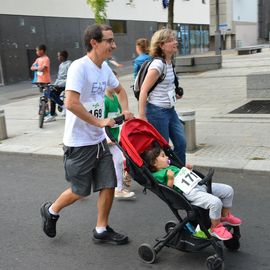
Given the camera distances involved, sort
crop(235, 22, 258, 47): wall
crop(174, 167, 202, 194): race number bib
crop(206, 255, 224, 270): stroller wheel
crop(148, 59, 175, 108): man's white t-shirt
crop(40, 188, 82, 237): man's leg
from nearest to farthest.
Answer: crop(206, 255, 224, 270): stroller wheel < crop(174, 167, 202, 194): race number bib < crop(40, 188, 82, 237): man's leg < crop(148, 59, 175, 108): man's white t-shirt < crop(235, 22, 258, 47): wall

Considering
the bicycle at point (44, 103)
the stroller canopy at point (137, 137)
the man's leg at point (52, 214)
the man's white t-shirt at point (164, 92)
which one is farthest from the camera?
the bicycle at point (44, 103)

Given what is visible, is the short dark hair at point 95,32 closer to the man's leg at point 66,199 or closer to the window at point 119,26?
the man's leg at point 66,199

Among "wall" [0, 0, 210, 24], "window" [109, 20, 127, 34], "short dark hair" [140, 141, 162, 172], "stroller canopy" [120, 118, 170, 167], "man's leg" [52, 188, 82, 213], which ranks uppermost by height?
"wall" [0, 0, 210, 24]

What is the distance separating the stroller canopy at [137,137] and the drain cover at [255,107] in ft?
20.6

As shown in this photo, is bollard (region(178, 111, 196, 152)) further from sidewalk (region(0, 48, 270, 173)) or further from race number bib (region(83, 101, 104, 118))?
race number bib (region(83, 101, 104, 118))

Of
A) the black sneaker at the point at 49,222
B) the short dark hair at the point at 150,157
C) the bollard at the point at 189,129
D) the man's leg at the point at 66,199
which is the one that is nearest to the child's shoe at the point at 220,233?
the short dark hair at the point at 150,157

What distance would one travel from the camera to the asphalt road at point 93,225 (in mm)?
3744

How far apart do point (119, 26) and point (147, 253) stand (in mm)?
30871

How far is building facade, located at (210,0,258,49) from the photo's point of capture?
50.2 meters

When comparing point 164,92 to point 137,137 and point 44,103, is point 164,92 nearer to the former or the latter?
point 137,137

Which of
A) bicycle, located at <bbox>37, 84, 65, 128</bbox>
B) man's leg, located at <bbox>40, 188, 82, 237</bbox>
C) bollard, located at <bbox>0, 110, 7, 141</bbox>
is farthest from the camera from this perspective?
bicycle, located at <bbox>37, 84, 65, 128</bbox>

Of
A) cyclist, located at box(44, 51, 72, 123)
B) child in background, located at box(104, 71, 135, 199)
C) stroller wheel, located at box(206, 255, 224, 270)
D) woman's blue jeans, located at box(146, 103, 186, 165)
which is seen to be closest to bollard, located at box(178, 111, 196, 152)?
woman's blue jeans, located at box(146, 103, 186, 165)

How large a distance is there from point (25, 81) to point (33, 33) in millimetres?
2739

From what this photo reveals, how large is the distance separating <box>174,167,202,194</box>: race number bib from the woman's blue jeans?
1.48m
